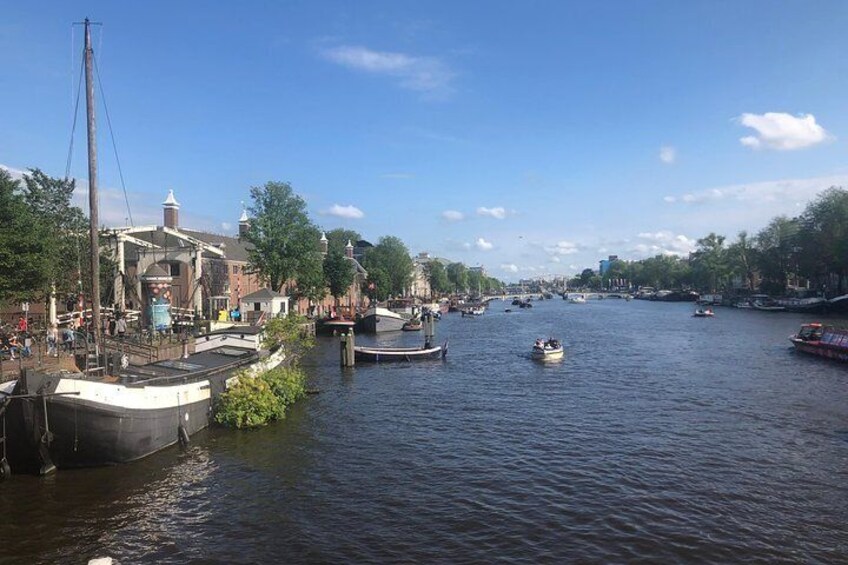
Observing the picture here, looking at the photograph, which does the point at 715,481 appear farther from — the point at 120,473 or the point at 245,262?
the point at 245,262

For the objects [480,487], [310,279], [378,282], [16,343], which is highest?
[378,282]

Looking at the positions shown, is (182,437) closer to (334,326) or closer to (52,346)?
(52,346)

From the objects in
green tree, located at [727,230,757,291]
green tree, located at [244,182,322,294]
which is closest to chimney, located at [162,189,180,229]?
→ green tree, located at [244,182,322,294]

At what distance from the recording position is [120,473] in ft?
61.8

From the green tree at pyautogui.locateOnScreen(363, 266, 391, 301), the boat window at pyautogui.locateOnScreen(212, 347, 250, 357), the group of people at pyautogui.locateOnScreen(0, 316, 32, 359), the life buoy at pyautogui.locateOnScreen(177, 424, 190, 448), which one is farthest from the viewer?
the green tree at pyautogui.locateOnScreen(363, 266, 391, 301)

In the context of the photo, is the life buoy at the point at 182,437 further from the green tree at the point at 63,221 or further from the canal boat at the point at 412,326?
the canal boat at the point at 412,326

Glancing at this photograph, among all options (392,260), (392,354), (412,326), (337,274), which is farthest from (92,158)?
(392,260)

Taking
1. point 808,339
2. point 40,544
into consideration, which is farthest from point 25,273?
point 808,339

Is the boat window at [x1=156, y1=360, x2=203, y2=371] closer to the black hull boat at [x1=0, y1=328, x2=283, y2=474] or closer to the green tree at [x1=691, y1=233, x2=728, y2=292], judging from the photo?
the black hull boat at [x1=0, y1=328, x2=283, y2=474]

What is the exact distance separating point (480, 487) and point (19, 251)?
90.9 ft

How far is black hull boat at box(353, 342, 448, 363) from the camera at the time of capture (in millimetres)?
47969

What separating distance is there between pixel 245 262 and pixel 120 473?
60704mm

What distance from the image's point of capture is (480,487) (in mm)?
18172

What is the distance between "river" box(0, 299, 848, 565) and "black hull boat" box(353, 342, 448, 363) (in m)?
14.3
